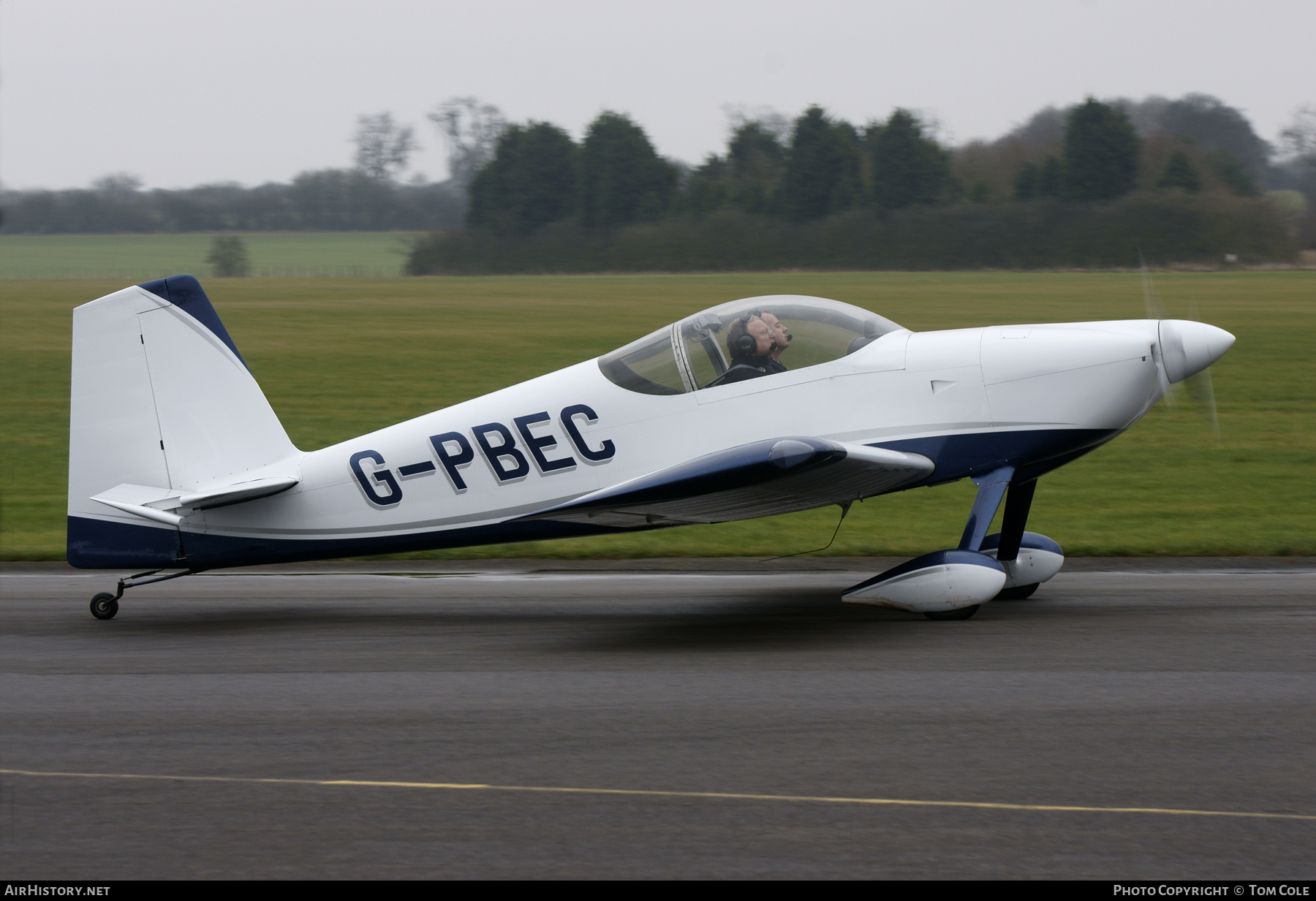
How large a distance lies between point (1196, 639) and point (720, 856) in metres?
4.28

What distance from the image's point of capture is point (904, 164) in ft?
254

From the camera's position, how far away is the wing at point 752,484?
6945 mm

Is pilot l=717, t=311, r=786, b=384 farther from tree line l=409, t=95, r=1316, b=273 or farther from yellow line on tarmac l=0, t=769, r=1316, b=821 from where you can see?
tree line l=409, t=95, r=1316, b=273

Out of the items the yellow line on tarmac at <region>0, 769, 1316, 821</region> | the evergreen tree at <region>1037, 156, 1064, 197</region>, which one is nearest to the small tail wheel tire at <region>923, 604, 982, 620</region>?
the yellow line on tarmac at <region>0, 769, 1316, 821</region>

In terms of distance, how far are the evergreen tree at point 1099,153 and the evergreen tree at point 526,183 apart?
31.2 meters

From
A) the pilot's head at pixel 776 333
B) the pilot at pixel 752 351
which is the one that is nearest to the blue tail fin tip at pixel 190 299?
the pilot at pixel 752 351

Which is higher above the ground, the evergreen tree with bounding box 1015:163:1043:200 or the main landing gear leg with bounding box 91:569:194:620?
the evergreen tree with bounding box 1015:163:1043:200

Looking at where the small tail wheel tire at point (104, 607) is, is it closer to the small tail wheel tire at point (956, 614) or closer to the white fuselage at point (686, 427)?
the white fuselage at point (686, 427)

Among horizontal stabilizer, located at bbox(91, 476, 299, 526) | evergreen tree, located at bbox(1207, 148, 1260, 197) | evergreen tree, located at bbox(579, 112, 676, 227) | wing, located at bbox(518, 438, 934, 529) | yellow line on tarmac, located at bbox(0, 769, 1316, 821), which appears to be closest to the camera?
yellow line on tarmac, located at bbox(0, 769, 1316, 821)

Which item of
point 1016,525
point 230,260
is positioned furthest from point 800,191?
point 1016,525

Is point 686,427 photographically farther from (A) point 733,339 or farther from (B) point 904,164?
(B) point 904,164

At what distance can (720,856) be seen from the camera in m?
4.26

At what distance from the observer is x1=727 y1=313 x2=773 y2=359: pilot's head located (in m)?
8.15
